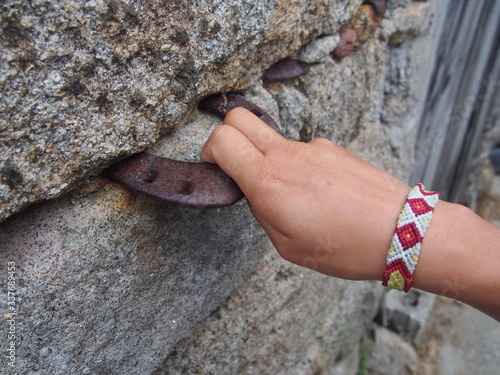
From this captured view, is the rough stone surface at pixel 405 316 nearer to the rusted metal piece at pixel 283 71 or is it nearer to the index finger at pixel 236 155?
the rusted metal piece at pixel 283 71

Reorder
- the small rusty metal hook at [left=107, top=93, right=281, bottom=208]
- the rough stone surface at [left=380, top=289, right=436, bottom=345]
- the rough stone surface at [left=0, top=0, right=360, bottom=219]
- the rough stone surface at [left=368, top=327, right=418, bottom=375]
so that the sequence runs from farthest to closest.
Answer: the rough stone surface at [left=380, top=289, right=436, bottom=345] < the rough stone surface at [left=368, top=327, right=418, bottom=375] < the small rusty metal hook at [left=107, top=93, right=281, bottom=208] < the rough stone surface at [left=0, top=0, right=360, bottom=219]

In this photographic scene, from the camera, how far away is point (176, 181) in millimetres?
621

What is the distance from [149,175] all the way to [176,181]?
0.04m

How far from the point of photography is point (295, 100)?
91 cm

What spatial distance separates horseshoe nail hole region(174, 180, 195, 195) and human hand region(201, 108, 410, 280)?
0.06 metres

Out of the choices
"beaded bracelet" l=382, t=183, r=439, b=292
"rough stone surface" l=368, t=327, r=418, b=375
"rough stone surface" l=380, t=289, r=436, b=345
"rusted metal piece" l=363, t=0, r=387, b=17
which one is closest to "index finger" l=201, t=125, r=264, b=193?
A: "beaded bracelet" l=382, t=183, r=439, b=292

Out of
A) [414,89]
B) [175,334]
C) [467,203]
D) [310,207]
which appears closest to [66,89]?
[310,207]

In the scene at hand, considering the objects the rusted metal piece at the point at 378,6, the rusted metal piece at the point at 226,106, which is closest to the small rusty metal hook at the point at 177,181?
the rusted metal piece at the point at 226,106

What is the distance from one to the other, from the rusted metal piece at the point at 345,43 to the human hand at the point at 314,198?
1.44 ft

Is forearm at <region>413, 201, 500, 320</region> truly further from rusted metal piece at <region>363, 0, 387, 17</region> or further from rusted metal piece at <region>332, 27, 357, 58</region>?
rusted metal piece at <region>363, 0, 387, 17</region>

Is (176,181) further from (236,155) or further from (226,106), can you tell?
(226,106)

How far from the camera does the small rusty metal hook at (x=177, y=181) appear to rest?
60 cm

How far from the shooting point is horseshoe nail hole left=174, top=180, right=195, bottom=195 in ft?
1.99

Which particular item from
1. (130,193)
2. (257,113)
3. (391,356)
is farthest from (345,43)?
(391,356)
